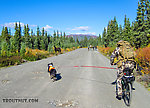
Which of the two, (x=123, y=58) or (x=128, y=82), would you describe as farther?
(x=123, y=58)

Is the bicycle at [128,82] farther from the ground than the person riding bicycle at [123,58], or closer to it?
closer to it

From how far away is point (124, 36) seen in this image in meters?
52.4

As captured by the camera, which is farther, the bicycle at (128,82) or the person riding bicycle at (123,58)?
the person riding bicycle at (123,58)

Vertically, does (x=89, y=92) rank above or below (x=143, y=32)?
below

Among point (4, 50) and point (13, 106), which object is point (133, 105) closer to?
point (13, 106)

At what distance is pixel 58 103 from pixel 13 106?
1.45m

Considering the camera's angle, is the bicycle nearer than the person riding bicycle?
Yes

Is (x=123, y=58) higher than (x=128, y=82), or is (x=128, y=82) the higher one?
(x=123, y=58)

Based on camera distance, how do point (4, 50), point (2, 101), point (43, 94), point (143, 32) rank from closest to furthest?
point (2, 101)
point (43, 94)
point (4, 50)
point (143, 32)

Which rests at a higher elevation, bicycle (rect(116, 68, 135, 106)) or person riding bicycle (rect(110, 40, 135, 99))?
person riding bicycle (rect(110, 40, 135, 99))

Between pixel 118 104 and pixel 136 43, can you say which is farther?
pixel 136 43

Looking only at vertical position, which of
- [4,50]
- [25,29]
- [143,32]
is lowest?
[4,50]

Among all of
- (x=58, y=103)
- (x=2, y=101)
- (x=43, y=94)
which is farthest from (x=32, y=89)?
(x=58, y=103)

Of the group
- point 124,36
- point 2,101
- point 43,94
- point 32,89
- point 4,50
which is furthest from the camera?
point 124,36
